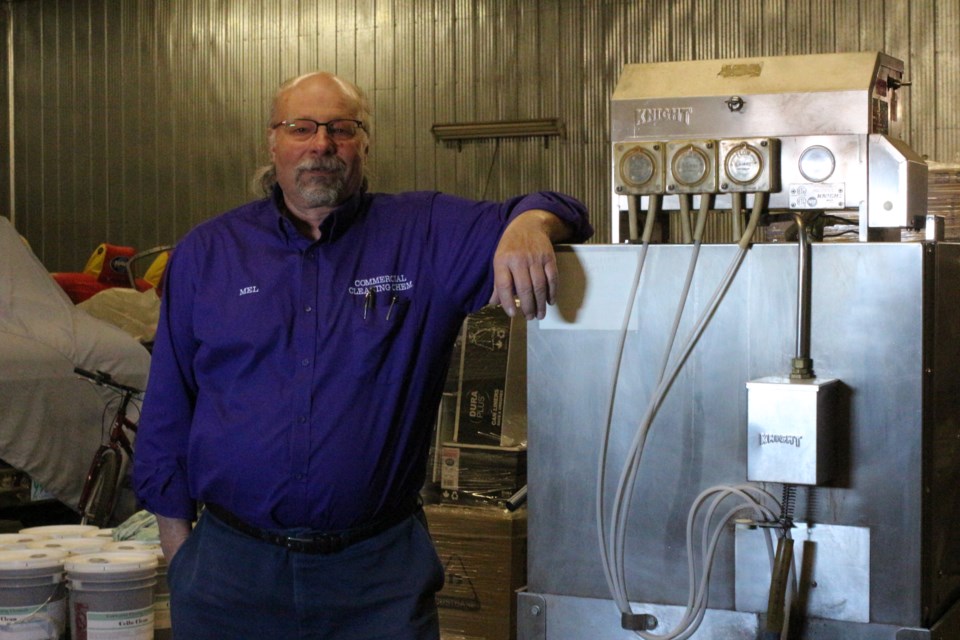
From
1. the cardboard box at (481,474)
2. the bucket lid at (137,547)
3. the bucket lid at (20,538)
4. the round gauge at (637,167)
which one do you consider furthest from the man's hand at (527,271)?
the bucket lid at (20,538)

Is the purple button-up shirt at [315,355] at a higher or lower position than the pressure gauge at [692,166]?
lower

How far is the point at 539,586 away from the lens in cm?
179

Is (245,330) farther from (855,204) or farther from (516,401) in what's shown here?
(516,401)

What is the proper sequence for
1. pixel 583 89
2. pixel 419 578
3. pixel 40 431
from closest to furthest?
pixel 419 578, pixel 40 431, pixel 583 89

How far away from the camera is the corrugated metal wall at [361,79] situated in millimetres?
7570

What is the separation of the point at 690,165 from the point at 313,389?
2.56 feet

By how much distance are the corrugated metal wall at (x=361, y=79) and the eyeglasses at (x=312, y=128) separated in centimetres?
578

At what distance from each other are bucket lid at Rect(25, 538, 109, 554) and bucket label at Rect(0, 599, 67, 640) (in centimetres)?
23

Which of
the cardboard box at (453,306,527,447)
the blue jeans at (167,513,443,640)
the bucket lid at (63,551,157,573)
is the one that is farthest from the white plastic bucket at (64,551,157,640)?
the blue jeans at (167,513,443,640)

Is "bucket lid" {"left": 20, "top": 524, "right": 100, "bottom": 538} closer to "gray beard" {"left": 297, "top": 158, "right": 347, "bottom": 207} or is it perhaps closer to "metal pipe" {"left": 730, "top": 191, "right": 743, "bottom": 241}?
"gray beard" {"left": 297, "top": 158, "right": 347, "bottom": 207}

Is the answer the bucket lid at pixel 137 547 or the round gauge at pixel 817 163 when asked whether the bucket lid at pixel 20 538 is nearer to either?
the bucket lid at pixel 137 547

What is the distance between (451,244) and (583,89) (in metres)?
6.35

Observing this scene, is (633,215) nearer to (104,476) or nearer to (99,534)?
(99,534)

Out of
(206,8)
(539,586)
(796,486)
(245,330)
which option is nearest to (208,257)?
(245,330)
